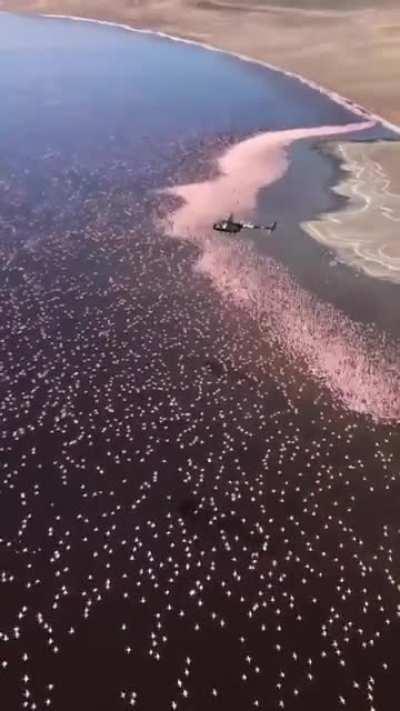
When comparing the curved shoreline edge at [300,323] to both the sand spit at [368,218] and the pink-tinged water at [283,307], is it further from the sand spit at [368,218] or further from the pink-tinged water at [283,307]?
the sand spit at [368,218]

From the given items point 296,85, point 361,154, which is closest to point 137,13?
point 296,85

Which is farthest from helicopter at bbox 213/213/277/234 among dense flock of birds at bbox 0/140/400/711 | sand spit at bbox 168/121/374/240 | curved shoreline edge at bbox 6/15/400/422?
dense flock of birds at bbox 0/140/400/711

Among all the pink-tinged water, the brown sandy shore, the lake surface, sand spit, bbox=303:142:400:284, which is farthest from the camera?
the brown sandy shore

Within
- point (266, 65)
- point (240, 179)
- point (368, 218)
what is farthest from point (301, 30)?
point (368, 218)

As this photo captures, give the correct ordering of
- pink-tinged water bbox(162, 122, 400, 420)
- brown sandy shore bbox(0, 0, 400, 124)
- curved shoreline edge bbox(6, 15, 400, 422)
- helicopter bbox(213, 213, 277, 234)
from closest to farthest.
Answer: curved shoreline edge bbox(6, 15, 400, 422)
pink-tinged water bbox(162, 122, 400, 420)
helicopter bbox(213, 213, 277, 234)
brown sandy shore bbox(0, 0, 400, 124)

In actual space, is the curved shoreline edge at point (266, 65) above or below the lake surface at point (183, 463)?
above

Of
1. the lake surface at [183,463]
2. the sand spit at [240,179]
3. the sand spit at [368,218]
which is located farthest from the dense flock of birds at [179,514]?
the sand spit at [368,218]

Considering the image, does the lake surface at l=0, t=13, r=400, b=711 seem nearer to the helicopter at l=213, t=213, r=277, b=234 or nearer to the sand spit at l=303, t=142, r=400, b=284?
the helicopter at l=213, t=213, r=277, b=234
